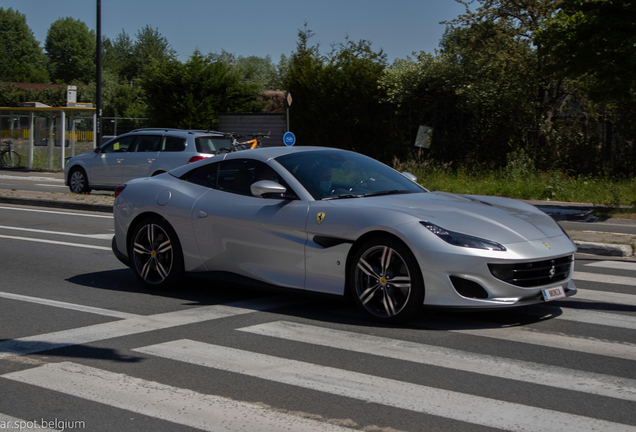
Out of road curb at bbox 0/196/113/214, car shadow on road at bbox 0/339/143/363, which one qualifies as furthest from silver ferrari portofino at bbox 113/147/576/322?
road curb at bbox 0/196/113/214

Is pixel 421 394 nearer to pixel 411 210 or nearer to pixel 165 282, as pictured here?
pixel 411 210

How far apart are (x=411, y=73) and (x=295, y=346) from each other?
1941 centimetres

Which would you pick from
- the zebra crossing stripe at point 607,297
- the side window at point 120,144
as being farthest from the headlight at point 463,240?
the side window at point 120,144

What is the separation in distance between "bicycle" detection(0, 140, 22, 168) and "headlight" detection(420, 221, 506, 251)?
1176 inches

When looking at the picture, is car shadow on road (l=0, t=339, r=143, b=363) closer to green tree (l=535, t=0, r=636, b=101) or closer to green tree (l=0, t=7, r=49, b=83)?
green tree (l=535, t=0, r=636, b=101)

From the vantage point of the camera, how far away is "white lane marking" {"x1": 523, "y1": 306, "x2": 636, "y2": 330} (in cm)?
579

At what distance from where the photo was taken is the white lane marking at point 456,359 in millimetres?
4223

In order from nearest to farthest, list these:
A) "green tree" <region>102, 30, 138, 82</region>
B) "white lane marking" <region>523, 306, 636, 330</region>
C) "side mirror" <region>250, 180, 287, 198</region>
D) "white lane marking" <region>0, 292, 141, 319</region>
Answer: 1. "white lane marking" <region>523, 306, 636, 330</region>
2. "side mirror" <region>250, 180, 287, 198</region>
3. "white lane marking" <region>0, 292, 141, 319</region>
4. "green tree" <region>102, 30, 138, 82</region>

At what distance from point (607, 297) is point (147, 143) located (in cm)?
1293

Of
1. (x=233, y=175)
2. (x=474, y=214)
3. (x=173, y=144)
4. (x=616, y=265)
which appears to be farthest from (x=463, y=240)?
(x=173, y=144)

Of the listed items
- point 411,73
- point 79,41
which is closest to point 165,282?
point 411,73

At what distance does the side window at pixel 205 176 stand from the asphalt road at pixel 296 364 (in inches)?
44.5

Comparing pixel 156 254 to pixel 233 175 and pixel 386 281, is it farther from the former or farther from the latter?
pixel 386 281

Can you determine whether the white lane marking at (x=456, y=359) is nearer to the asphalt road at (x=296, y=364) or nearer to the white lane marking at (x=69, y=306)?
the asphalt road at (x=296, y=364)
